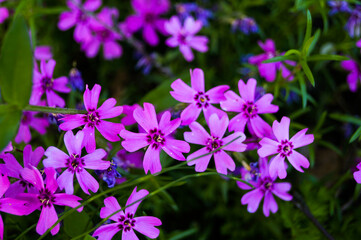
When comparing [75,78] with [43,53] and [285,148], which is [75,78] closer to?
[43,53]

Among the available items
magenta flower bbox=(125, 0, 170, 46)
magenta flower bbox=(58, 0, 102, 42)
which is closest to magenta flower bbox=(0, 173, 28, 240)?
magenta flower bbox=(58, 0, 102, 42)

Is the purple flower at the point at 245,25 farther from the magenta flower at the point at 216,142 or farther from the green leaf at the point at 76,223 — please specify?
the green leaf at the point at 76,223

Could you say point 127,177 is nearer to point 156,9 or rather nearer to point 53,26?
point 156,9

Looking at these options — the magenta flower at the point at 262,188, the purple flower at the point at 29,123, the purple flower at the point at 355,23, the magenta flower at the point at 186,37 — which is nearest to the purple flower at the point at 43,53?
the purple flower at the point at 29,123

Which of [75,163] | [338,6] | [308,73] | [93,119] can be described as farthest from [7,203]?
[338,6]

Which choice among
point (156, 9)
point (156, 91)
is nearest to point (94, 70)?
point (156, 9)

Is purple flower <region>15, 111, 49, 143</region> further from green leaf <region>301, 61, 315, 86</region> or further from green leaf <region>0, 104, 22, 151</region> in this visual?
green leaf <region>301, 61, 315, 86</region>

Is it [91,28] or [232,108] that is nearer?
[232,108]
